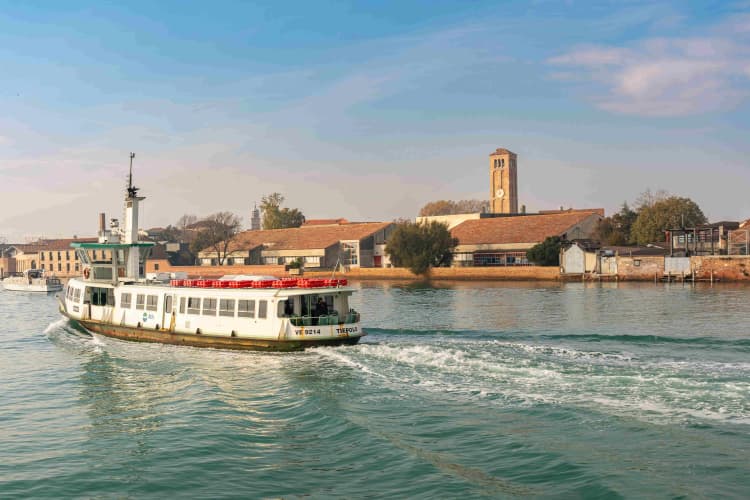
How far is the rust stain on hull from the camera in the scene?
28059 mm

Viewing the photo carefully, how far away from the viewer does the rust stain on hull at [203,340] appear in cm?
2806

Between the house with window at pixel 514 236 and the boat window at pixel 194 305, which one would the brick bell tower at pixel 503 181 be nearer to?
the house with window at pixel 514 236

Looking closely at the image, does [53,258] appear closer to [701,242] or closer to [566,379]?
[701,242]

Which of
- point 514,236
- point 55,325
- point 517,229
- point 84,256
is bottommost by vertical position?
point 55,325

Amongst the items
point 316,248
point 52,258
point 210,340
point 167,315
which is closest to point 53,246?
point 52,258

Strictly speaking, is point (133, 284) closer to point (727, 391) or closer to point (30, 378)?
point (30, 378)

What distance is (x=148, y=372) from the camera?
25.7 m

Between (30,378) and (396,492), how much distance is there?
17.6 metres

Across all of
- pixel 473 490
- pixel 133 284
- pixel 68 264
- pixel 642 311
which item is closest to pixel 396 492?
pixel 473 490

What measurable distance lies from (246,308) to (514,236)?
6510 centimetres

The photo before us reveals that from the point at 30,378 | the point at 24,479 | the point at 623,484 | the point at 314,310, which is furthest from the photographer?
the point at 314,310

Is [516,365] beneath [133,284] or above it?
beneath

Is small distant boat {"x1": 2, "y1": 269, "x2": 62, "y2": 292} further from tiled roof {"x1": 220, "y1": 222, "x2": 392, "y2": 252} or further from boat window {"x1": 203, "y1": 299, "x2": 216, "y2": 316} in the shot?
boat window {"x1": 203, "y1": 299, "x2": 216, "y2": 316}

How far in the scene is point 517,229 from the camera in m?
92.7
